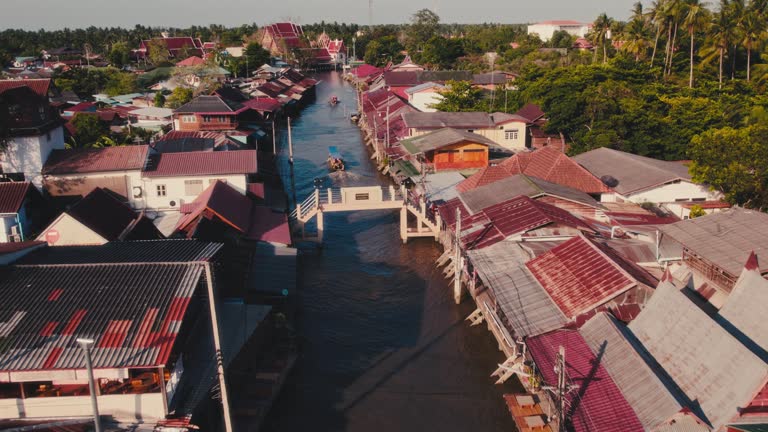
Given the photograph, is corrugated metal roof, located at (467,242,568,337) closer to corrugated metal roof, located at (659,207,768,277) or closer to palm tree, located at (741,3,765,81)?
corrugated metal roof, located at (659,207,768,277)

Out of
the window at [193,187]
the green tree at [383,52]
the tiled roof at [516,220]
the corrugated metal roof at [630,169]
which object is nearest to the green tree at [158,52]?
the green tree at [383,52]

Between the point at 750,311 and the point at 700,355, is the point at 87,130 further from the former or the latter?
the point at 750,311

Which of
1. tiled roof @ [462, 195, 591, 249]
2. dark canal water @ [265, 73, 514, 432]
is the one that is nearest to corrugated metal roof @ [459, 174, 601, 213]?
tiled roof @ [462, 195, 591, 249]

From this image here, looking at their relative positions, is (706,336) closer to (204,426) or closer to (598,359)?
(598,359)

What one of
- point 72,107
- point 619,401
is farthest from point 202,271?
point 72,107

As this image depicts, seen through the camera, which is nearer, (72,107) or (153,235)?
(153,235)
